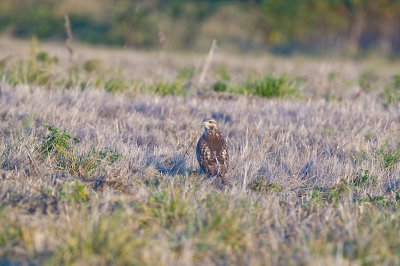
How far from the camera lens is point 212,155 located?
4.68 meters

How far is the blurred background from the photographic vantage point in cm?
3694

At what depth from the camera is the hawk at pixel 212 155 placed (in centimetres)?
466

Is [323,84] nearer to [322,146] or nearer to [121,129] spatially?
[322,146]

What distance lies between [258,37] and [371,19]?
12.5 metres

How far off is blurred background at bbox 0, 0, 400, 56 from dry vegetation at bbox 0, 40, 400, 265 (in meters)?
27.1

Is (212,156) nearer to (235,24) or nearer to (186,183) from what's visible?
(186,183)

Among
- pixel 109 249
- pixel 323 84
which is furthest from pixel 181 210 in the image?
pixel 323 84

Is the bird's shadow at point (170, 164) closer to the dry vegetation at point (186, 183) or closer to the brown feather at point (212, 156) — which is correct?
the dry vegetation at point (186, 183)

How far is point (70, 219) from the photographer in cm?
326

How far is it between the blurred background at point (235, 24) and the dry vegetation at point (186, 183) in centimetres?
2710

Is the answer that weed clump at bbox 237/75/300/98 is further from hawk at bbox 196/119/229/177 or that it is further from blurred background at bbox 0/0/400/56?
blurred background at bbox 0/0/400/56

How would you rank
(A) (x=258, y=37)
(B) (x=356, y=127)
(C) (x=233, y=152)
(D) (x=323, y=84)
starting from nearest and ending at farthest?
(C) (x=233, y=152), (B) (x=356, y=127), (D) (x=323, y=84), (A) (x=258, y=37)

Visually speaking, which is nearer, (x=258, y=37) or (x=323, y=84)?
(x=323, y=84)

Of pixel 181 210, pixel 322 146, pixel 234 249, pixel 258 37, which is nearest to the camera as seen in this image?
pixel 234 249
